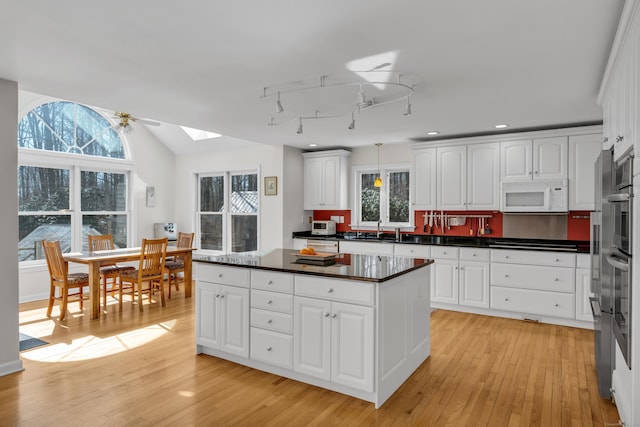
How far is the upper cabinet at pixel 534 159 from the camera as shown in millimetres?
4934

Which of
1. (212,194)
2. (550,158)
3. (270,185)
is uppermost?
(550,158)

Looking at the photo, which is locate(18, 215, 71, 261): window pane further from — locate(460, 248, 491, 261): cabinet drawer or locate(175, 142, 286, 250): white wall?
locate(460, 248, 491, 261): cabinet drawer

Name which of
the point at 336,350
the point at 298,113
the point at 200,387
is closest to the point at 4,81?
the point at 298,113

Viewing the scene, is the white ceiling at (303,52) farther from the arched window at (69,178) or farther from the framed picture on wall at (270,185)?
the arched window at (69,178)

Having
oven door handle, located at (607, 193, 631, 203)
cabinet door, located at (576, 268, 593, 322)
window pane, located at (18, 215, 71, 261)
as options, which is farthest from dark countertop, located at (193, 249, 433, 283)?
window pane, located at (18, 215, 71, 261)

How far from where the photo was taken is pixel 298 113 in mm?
4426

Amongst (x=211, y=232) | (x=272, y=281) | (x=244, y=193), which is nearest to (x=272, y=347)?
(x=272, y=281)

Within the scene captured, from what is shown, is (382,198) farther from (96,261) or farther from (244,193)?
(96,261)

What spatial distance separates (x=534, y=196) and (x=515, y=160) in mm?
519

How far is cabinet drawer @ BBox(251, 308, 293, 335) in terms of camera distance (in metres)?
3.20

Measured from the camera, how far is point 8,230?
333cm

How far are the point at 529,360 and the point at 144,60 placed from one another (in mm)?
4086

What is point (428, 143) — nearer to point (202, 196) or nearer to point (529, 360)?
point (529, 360)

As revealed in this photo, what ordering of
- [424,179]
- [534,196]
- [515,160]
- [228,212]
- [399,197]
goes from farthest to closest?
[228,212] < [399,197] < [424,179] < [515,160] < [534,196]
